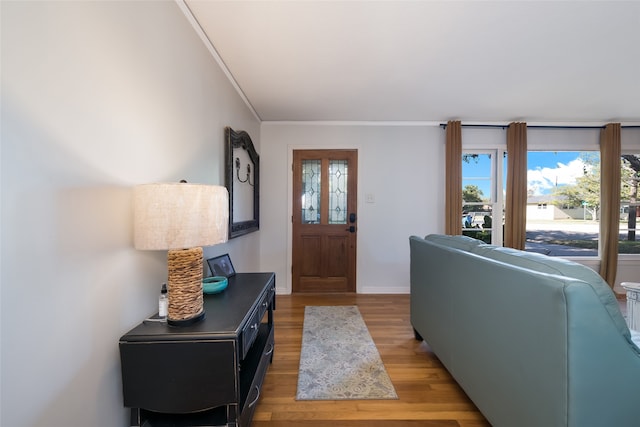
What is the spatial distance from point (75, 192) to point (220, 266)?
3.70 ft

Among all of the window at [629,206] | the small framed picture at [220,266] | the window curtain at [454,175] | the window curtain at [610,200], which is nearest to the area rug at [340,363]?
the small framed picture at [220,266]

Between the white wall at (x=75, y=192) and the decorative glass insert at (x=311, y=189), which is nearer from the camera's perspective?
the white wall at (x=75, y=192)

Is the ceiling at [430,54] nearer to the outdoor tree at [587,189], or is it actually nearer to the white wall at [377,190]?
the white wall at [377,190]

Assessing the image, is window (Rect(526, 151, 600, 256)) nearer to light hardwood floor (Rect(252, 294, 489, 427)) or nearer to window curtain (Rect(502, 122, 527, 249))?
window curtain (Rect(502, 122, 527, 249))

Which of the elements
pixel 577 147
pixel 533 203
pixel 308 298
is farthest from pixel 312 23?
pixel 577 147

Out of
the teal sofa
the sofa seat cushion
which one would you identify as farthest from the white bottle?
the sofa seat cushion

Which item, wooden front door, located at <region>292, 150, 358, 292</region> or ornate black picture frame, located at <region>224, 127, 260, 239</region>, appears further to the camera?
wooden front door, located at <region>292, 150, 358, 292</region>

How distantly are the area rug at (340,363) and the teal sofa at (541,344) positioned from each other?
57cm

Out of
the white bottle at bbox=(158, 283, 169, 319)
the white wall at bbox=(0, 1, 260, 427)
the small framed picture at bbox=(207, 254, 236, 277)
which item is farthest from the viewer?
the small framed picture at bbox=(207, 254, 236, 277)

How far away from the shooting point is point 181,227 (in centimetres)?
97

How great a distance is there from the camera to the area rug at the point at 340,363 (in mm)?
1687

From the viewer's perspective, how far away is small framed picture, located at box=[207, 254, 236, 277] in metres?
1.79

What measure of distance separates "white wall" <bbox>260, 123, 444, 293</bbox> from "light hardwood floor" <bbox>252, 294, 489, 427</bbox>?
4.01 ft

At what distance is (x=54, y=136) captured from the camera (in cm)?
79
